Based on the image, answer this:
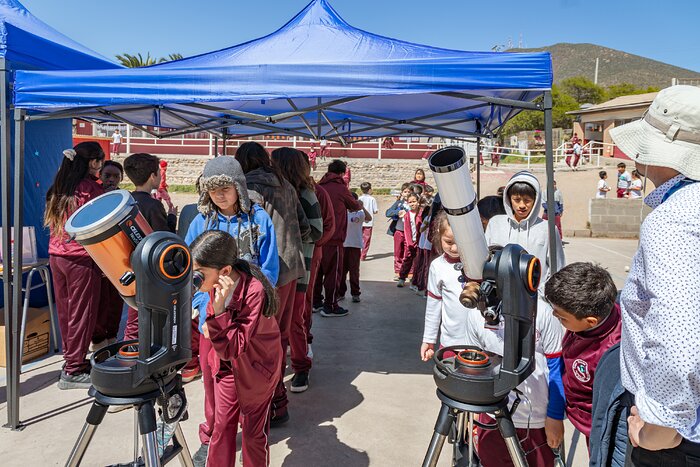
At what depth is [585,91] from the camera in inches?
2362

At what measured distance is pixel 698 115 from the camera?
1275 mm

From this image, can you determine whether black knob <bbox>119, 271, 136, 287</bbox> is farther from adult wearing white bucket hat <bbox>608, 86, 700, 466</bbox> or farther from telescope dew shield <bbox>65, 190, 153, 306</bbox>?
adult wearing white bucket hat <bbox>608, 86, 700, 466</bbox>

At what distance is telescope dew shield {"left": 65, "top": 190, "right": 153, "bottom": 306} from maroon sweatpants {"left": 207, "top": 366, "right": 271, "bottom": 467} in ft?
2.83

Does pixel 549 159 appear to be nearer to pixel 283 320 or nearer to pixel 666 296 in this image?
pixel 666 296

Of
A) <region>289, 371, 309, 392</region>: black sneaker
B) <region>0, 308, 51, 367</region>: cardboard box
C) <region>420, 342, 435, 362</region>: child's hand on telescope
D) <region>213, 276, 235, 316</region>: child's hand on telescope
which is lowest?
<region>289, 371, 309, 392</region>: black sneaker

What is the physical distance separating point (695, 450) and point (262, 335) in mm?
1580

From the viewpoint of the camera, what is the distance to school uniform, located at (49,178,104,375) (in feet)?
12.6

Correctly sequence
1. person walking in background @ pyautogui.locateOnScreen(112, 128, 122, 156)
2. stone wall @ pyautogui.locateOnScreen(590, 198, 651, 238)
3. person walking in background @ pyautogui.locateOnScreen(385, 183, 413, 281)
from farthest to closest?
1. person walking in background @ pyautogui.locateOnScreen(112, 128, 122, 156)
2. stone wall @ pyautogui.locateOnScreen(590, 198, 651, 238)
3. person walking in background @ pyautogui.locateOnScreen(385, 183, 413, 281)

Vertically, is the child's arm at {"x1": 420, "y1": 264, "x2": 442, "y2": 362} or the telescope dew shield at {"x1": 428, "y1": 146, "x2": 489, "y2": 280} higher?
the telescope dew shield at {"x1": 428, "y1": 146, "x2": 489, "y2": 280}

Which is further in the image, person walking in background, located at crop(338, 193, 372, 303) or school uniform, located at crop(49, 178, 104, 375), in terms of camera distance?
person walking in background, located at crop(338, 193, 372, 303)

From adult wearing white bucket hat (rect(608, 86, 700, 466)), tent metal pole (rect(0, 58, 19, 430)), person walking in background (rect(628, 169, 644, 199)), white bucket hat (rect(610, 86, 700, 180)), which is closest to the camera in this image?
adult wearing white bucket hat (rect(608, 86, 700, 466))

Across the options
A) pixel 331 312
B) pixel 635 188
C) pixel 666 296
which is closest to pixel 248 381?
pixel 666 296

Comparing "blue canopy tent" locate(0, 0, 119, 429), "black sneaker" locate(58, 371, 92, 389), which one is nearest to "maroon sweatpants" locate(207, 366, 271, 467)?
"blue canopy tent" locate(0, 0, 119, 429)

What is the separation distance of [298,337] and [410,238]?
3635 mm
